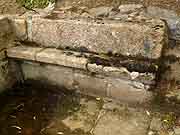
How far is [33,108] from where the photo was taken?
133 inches

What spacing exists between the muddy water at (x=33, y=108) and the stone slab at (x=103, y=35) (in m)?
0.66

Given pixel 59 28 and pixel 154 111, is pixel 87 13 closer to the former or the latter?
pixel 59 28

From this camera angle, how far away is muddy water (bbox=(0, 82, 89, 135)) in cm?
308

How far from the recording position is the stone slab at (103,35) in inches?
114

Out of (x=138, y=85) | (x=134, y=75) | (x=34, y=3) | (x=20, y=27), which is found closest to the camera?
(x=134, y=75)

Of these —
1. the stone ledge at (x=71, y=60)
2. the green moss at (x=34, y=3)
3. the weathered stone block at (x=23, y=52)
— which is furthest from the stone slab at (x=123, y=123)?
the green moss at (x=34, y=3)

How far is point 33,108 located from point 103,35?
1241 millimetres

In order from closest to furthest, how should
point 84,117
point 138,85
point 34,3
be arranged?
Result: point 138,85 → point 84,117 → point 34,3

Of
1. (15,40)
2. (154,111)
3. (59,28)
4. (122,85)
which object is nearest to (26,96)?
(15,40)

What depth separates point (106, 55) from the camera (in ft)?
10.4

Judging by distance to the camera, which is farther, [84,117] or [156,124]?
[84,117]

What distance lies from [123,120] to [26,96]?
4.35ft

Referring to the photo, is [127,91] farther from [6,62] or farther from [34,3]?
[34,3]

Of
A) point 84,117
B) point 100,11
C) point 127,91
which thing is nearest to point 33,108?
point 84,117
